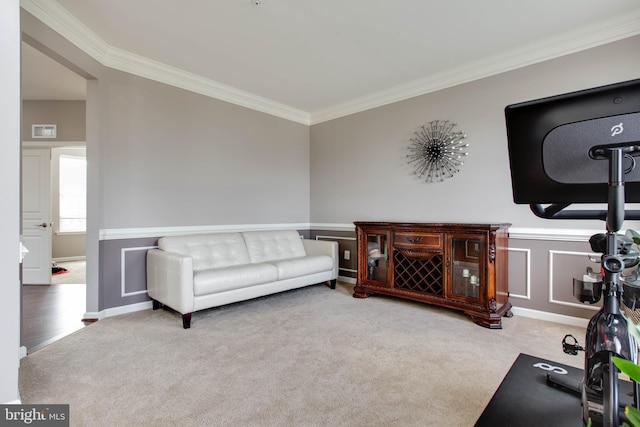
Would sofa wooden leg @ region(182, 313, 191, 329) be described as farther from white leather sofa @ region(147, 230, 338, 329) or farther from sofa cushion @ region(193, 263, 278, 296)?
sofa cushion @ region(193, 263, 278, 296)

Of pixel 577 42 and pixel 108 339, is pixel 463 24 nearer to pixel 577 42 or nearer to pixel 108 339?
pixel 577 42

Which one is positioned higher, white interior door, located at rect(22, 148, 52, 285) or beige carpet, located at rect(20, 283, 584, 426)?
white interior door, located at rect(22, 148, 52, 285)

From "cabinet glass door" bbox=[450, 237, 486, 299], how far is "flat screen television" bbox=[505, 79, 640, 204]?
2.37m

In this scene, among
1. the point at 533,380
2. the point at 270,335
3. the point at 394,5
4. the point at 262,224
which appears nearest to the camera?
the point at 533,380

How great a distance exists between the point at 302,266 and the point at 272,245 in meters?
0.61

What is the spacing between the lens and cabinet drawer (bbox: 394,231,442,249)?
3.23 meters

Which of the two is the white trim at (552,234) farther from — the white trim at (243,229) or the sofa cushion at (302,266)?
the sofa cushion at (302,266)

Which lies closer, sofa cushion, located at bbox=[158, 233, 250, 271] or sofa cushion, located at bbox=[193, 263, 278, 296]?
sofa cushion, located at bbox=[193, 263, 278, 296]

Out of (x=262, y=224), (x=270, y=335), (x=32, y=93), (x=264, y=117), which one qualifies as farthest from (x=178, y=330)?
(x=32, y=93)

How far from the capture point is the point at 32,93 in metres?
4.32

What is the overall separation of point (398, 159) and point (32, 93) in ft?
16.9

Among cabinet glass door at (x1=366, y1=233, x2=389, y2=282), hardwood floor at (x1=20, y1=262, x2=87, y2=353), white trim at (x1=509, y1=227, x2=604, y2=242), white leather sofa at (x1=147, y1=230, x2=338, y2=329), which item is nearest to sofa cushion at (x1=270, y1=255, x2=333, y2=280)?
white leather sofa at (x1=147, y1=230, x2=338, y2=329)

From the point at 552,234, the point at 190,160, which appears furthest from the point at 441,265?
the point at 190,160

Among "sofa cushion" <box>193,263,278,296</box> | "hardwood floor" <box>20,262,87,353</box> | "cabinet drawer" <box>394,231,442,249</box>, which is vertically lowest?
"hardwood floor" <box>20,262,87,353</box>
